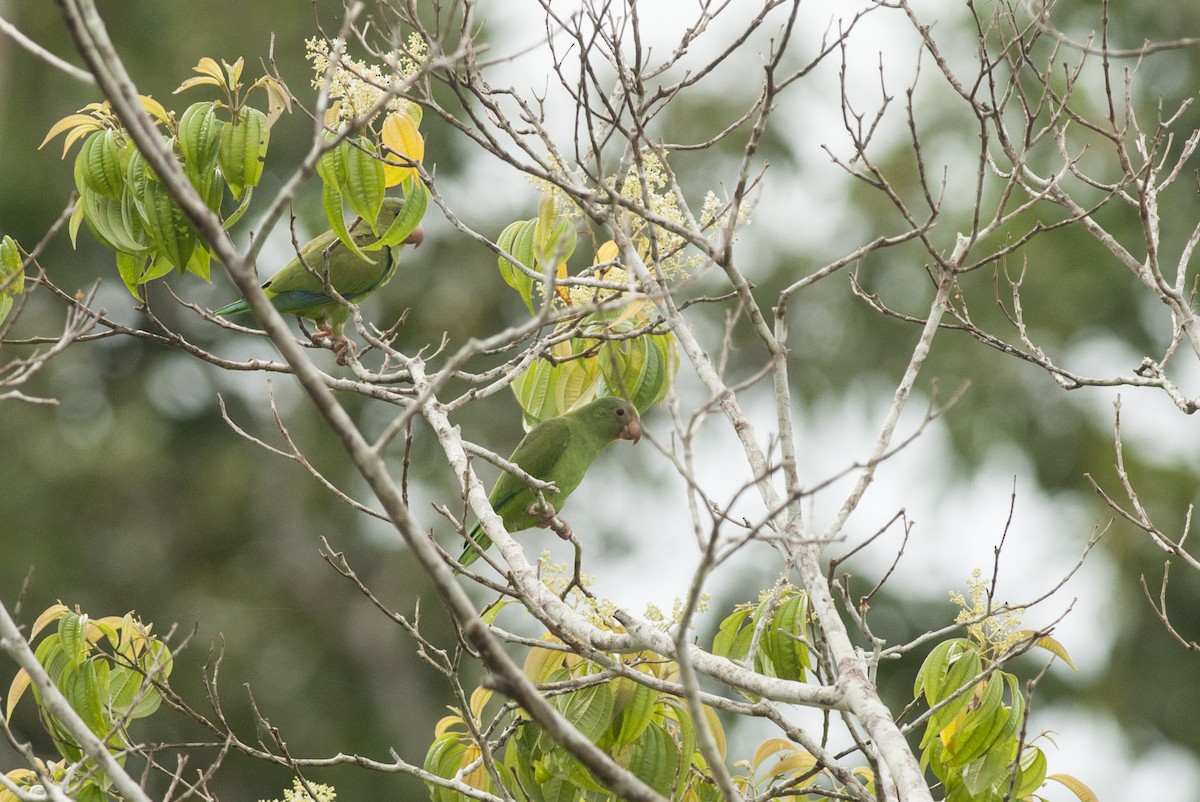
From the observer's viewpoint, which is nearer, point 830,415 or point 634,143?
point 634,143

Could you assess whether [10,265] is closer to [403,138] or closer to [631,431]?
[403,138]

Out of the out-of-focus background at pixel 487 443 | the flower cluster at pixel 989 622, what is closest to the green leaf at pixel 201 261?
the flower cluster at pixel 989 622

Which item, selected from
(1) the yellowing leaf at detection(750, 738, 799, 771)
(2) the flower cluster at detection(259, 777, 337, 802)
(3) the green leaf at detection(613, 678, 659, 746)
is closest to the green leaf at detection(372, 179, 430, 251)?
(3) the green leaf at detection(613, 678, 659, 746)

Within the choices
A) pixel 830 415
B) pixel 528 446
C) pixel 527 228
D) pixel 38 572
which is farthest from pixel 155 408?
pixel 527 228

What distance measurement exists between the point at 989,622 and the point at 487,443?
9.91 m

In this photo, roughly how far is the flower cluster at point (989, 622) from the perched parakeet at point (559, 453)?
2135 mm

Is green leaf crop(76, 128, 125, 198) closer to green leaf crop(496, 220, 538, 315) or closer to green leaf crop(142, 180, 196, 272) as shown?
green leaf crop(142, 180, 196, 272)

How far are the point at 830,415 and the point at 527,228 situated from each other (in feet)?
34.8

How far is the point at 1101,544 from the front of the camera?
11.9 meters

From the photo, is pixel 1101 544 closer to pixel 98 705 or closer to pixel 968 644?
pixel 968 644

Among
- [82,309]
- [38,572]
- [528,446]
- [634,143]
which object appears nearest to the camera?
[82,309]

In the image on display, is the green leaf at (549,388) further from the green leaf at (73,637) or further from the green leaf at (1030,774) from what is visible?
the green leaf at (1030,774)

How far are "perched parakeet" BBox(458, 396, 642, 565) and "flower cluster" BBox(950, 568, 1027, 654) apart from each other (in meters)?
2.13

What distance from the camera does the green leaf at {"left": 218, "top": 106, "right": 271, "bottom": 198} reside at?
3.17m
